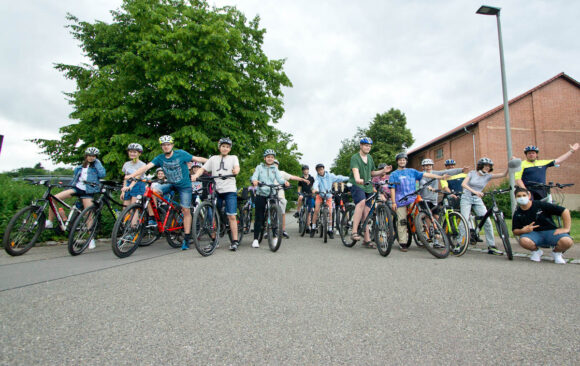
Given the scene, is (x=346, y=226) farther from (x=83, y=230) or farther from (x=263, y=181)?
(x=83, y=230)

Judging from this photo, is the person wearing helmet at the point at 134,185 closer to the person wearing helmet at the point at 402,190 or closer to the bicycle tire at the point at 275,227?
the bicycle tire at the point at 275,227

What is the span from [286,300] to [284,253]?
3.08 meters

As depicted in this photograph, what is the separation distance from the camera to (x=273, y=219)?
637cm

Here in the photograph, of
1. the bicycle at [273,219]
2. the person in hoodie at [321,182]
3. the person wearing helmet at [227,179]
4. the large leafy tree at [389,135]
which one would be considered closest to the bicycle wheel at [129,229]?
the person wearing helmet at [227,179]

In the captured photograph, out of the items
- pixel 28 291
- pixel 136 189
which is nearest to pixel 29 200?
pixel 136 189

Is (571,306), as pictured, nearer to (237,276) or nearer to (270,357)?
(270,357)

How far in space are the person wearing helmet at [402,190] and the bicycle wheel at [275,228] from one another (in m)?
2.27

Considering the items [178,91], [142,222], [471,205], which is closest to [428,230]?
[471,205]

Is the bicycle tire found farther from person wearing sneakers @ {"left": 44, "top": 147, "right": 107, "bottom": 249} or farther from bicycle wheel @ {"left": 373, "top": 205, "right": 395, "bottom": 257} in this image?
person wearing sneakers @ {"left": 44, "top": 147, "right": 107, "bottom": 249}

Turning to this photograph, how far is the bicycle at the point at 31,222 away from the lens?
16.9 feet

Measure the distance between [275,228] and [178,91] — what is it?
29.2 ft

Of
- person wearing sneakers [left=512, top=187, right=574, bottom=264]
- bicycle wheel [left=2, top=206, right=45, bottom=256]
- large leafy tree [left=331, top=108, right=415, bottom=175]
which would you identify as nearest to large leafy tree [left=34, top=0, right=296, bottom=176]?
bicycle wheel [left=2, top=206, right=45, bottom=256]

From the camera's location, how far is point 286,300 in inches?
115

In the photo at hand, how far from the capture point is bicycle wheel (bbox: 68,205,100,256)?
5.27 metres
